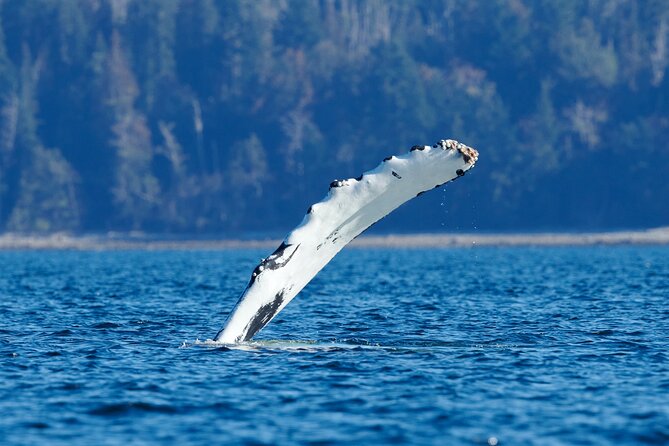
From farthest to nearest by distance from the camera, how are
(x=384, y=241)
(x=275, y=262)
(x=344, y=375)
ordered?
(x=384, y=241)
(x=344, y=375)
(x=275, y=262)

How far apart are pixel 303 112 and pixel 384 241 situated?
25.9 metres

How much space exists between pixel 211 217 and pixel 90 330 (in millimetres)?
122914

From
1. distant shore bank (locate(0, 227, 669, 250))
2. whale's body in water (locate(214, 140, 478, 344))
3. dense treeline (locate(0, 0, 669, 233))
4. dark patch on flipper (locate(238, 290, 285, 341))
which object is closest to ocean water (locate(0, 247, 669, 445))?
dark patch on flipper (locate(238, 290, 285, 341))

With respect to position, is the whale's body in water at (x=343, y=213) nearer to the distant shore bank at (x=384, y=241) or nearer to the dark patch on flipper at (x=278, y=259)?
the dark patch on flipper at (x=278, y=259)

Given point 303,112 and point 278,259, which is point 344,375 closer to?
point 278,259

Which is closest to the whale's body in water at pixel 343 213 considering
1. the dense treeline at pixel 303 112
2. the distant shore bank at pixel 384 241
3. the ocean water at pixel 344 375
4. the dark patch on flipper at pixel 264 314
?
the dark patch on flipper at pixel 264 314

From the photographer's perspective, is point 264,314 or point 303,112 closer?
point 264,314

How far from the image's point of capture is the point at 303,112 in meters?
159

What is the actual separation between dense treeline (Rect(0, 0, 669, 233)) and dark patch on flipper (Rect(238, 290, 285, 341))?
116 metres

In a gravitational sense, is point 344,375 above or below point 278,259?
below

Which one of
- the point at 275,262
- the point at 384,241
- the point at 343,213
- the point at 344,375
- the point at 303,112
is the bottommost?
the point at 344,375

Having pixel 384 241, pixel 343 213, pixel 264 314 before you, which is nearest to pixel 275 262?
pixel 264 314

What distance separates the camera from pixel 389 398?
2097 cm

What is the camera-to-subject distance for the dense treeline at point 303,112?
142875 millimetres
